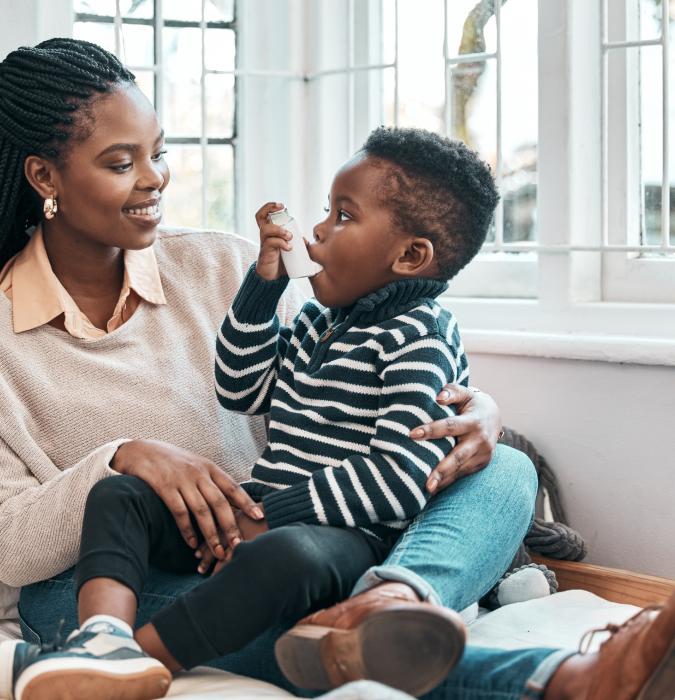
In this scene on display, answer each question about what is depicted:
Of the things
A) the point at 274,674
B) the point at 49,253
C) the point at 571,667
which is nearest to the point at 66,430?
the point at 49,253

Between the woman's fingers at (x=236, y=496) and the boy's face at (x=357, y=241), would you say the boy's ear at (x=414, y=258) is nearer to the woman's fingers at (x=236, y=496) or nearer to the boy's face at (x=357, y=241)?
A: the boy's face at (x=357, y=241)

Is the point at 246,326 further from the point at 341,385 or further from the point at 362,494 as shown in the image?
the point at 362,494

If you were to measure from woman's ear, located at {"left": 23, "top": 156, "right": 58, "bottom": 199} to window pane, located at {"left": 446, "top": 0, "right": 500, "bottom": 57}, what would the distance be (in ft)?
3.09

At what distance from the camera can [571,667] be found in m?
1.17

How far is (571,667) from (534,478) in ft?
1.64

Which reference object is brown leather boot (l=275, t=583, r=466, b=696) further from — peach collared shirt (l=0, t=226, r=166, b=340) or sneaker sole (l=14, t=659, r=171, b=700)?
peach collared shirt (l=0, t=226, r=166, b=340)

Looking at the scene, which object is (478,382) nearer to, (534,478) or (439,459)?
(534,478)

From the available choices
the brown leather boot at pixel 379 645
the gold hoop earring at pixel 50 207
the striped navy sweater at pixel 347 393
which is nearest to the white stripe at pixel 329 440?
the striped navy sweater at pixel 347 393

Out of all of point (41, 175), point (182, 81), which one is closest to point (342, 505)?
point (41, 175)

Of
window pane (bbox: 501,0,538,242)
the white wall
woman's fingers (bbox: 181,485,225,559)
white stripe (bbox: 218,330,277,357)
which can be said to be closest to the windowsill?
the white wall

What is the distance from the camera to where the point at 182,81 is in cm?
249

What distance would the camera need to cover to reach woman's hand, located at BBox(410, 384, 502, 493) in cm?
145

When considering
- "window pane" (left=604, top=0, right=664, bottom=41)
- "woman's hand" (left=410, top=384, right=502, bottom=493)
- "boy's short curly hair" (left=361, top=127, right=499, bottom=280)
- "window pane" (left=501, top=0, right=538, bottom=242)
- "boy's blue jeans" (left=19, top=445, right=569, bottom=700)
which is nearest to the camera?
"boy's blue jeans" (left=19, top=445, right=569, bottom=700)

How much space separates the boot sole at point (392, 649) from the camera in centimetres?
114
